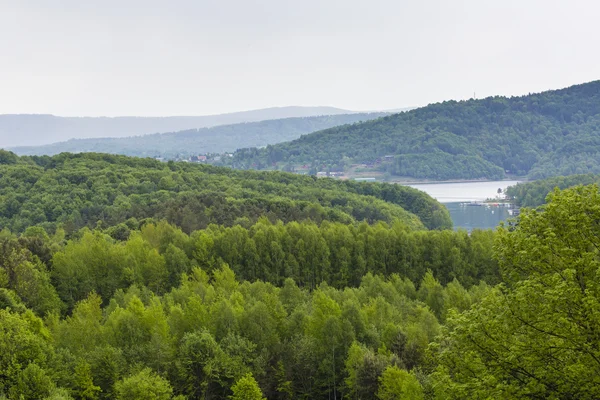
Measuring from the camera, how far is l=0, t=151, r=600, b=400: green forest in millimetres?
20094

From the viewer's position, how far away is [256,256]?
64438 millimetres

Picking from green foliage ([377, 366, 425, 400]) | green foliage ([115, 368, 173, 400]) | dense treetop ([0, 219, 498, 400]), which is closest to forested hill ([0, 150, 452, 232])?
dense treetop ([0, 219, 498, 400])

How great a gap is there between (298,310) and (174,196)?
229ft

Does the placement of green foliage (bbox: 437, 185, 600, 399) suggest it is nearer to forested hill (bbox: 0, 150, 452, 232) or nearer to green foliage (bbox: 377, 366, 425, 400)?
green foliage (bbox: 377, 366, 425, 400)

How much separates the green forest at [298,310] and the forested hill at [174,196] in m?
0.95

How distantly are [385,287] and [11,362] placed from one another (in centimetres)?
2895

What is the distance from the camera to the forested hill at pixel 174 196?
94.2m

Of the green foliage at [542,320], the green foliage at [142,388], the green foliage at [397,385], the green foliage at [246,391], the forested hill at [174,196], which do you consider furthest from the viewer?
the forested hill at [174,196]

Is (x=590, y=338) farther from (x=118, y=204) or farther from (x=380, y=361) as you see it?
(x=118, y=204)

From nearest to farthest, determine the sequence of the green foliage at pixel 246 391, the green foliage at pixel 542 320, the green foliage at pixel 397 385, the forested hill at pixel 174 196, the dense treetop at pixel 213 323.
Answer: the green foliage at pixel 542 320
the green foliage at pixel 397 385
the green foliage at pixel 246 391
the dense treetop at pixel 213 323
the forested hill at pixel 174 196

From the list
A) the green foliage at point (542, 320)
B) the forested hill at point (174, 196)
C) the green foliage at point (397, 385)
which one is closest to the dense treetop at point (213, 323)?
the green foliage at point (397, 385)

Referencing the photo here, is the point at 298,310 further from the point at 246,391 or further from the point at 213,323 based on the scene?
the point at 246,391

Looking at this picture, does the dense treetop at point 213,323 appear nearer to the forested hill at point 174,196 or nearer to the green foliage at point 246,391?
the green foliage at point 246,391

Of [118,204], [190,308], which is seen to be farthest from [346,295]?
[118,204]
